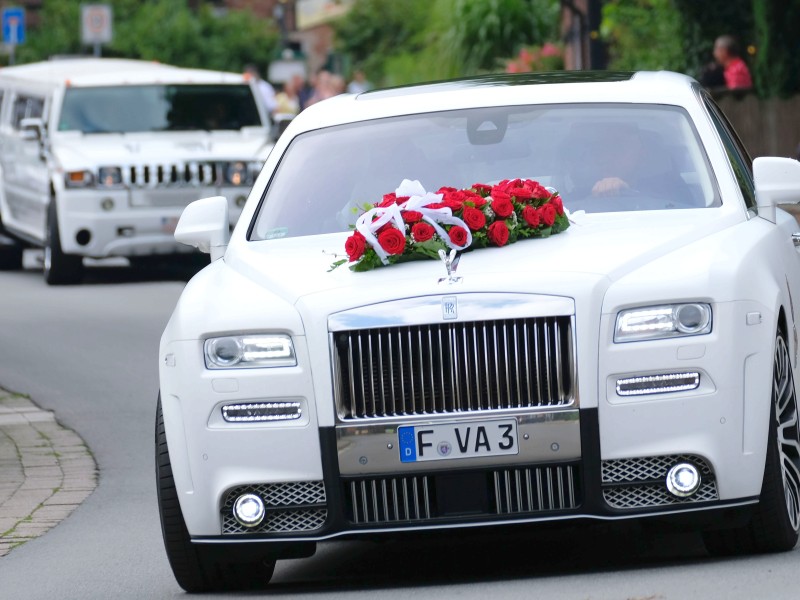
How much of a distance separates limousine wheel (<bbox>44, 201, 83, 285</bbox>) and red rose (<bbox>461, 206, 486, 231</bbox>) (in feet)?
42.0

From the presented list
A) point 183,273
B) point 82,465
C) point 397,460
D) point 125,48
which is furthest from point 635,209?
point 125,48

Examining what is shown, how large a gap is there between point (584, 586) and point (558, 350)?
0.71 m

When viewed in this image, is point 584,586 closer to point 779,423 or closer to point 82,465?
point 779,423

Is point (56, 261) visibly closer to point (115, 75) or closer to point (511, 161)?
point (115, 75)

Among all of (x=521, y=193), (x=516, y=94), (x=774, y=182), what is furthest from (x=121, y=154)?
(x=521, y=193)

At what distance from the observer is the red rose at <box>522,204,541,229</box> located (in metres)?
6.67

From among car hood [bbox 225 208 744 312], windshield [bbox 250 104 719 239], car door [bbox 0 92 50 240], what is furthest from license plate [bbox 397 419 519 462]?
car door [bbox 0 92 50 240]

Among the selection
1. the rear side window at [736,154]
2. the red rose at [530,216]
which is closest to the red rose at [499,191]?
the red rose at [530,216]

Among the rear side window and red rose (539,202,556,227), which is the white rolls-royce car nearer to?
red rose (539,202,556,227)

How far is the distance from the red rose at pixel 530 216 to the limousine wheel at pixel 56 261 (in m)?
12.8

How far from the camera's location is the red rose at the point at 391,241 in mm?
6465

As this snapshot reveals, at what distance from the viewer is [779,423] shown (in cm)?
650

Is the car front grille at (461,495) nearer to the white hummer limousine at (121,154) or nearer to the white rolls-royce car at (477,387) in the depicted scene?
the white rolls-royce car at (477,387)

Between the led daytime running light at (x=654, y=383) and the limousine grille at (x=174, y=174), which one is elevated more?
the led daytime running light at (x=654, y=383)
